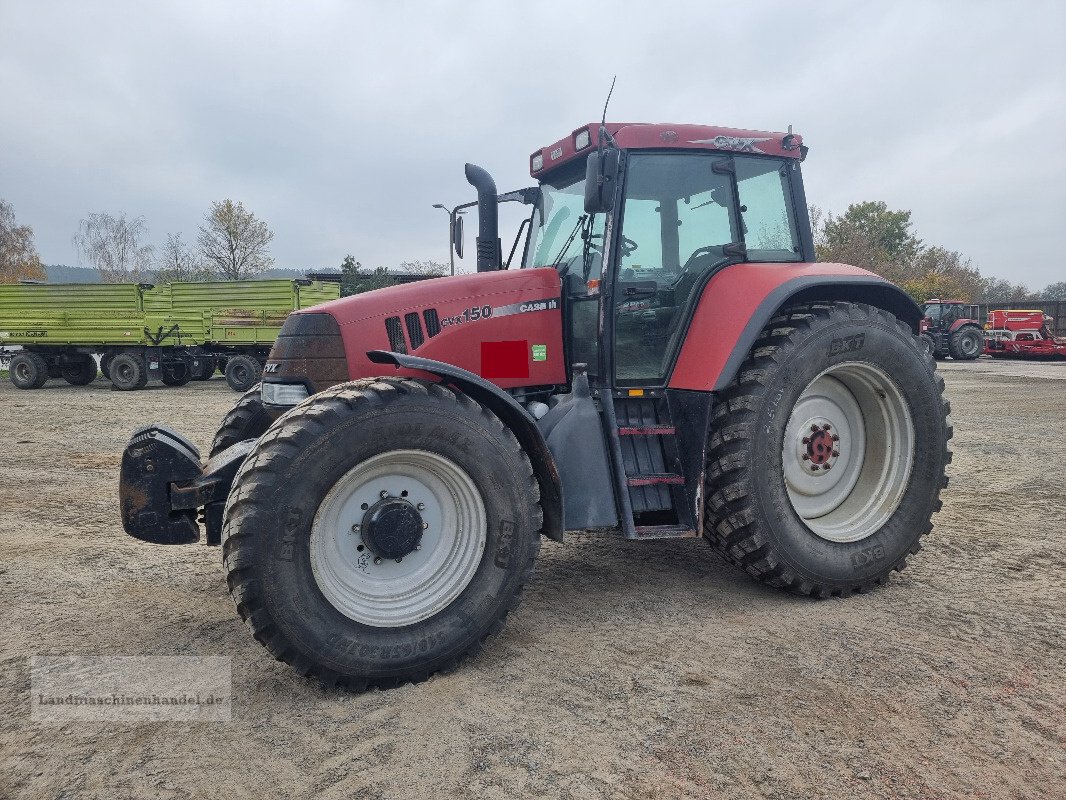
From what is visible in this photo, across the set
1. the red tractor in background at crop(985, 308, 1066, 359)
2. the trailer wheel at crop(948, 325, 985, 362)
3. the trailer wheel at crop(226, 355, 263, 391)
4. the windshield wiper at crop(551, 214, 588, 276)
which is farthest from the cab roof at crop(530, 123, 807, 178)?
the red tractor in background at crop(985, 308, 1066, 359)

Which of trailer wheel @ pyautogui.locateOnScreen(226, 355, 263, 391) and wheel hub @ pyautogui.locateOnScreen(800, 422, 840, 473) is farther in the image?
trailer wheel @ pyautogui.locateOnScreen(226, 355, 263, 391)

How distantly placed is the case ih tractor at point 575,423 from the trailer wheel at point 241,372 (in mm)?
14028

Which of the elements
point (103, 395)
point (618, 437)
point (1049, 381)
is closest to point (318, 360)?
point (618, 437)

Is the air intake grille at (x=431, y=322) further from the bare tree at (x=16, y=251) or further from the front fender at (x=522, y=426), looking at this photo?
the bare tree at (x=16, y=251)

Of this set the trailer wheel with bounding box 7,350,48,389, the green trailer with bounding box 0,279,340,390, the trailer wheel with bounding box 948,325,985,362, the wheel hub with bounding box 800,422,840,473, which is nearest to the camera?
the wheel hub with bounding box 800,422,840,473

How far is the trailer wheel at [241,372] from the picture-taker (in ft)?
56.9

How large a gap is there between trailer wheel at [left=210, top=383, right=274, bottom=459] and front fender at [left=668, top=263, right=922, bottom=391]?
95.1 inches

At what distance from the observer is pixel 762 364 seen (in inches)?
146

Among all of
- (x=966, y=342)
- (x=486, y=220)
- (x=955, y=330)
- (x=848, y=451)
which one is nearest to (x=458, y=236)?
(x=486, y=220)

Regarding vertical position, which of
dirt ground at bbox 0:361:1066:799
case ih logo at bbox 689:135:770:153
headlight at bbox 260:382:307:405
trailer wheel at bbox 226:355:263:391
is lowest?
dirt ground at bbox 0:361:1066:799

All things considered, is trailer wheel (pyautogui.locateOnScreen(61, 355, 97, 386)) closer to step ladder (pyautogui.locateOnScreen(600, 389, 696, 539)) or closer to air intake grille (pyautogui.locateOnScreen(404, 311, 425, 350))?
air intake grille (pyautogui.locateOnScreen(404, 311, 425, 350))

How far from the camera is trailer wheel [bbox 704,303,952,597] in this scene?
3646 mm

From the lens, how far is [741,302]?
150 inches

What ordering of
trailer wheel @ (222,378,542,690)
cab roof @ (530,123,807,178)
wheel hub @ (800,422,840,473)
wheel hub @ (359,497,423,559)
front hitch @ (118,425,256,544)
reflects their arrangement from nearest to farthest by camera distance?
trailer wheel @ (222,378,542,690), wheel hub @ (359,497,423,559), front hitch @ (118,425,256,544), cab roof @ (530,123,807,178), wheel hub @ (800,422,840,473)
